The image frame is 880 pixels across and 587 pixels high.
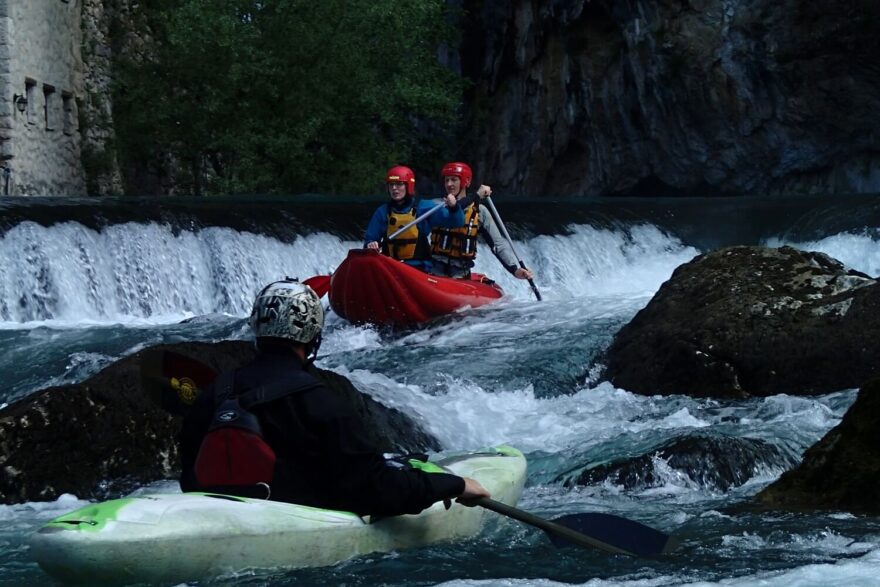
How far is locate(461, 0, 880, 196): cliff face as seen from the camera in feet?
91.6

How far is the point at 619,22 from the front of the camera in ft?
98.6

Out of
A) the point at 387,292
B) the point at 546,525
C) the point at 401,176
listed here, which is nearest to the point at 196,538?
the point at 546,525

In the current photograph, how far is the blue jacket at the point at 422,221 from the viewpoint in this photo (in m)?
11.4

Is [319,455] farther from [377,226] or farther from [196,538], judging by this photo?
[377,226]

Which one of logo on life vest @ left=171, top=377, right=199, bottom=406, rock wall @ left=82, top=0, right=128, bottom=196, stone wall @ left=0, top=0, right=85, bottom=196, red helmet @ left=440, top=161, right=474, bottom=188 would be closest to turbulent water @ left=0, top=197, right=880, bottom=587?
logo on life vest @ left=171, top=377, right=199, bottom=406

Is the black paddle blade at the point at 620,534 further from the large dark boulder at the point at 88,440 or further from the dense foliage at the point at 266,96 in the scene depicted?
the dense foliage at the point at 266,96

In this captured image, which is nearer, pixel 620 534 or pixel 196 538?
pixel 196 538

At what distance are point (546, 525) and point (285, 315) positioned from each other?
112 cm

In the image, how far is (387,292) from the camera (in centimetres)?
1106

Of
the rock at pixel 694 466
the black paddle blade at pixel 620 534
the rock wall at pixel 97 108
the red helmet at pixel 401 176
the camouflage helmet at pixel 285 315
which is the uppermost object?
the rock wall at pixel 97 108

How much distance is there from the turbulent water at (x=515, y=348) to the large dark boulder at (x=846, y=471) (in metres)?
0.15

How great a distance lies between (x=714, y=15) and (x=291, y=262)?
1669 centimetres

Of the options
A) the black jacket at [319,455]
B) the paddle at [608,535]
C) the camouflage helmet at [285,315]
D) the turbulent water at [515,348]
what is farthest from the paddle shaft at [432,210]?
the camouflage helmet at [285,315]

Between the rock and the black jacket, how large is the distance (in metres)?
1.95
